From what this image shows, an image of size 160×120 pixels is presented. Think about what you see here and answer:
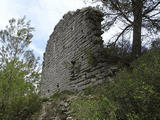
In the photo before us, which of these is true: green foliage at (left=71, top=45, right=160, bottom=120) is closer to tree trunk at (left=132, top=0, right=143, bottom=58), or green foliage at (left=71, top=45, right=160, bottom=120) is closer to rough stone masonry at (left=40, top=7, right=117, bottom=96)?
rough stone masonry at (left=40, top=7, right=117, bottom=96)

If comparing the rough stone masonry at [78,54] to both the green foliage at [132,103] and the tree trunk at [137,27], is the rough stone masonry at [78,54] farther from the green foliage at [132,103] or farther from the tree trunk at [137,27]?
the green foliage at [132,103]

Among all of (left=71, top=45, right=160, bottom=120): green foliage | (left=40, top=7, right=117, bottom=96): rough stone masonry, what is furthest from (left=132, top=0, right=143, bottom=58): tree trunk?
(left=71, top=45, right=160, bottom=120): green foliage

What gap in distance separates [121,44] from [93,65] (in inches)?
92.3

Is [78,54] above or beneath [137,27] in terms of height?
beneath

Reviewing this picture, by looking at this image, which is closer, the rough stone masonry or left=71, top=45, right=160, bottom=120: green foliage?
left=71, top=45, right=160, bottom=120: green foliage

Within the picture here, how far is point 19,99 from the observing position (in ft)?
14.2

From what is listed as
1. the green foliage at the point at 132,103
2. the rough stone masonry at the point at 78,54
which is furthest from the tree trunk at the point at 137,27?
the green foliage at the point at 132,103

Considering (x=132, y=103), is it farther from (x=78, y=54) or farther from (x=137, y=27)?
(x=137, y=27)

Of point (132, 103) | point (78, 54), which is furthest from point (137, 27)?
point (132, 103)

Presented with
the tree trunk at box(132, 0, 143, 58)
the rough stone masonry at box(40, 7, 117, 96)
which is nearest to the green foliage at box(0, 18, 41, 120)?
the rough stone masonry at box(40, 7, 117, 96)

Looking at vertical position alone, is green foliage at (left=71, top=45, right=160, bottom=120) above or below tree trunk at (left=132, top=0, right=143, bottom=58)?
below

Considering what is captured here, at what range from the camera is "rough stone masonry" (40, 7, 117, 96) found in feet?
15.7

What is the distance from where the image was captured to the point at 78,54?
5945 millimetres

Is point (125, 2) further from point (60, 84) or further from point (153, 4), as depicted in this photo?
point (60, 84)
